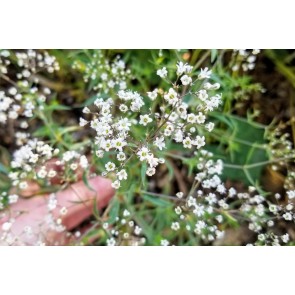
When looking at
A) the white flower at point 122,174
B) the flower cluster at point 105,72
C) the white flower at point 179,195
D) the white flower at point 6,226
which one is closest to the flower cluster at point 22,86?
the flower cluster at point 105,72

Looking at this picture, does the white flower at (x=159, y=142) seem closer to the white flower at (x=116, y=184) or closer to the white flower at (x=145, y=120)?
the white flower at (x=145, y=120)

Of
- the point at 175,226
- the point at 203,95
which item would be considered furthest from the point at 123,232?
the point at 203,95

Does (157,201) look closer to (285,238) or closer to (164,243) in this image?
(164,243)

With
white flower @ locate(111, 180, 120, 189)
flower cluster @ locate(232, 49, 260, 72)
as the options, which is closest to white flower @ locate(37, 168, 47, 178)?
white flower @ locate(111, 180, 120, 189)

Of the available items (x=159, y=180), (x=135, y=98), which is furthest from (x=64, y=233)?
(x=135, y=98)

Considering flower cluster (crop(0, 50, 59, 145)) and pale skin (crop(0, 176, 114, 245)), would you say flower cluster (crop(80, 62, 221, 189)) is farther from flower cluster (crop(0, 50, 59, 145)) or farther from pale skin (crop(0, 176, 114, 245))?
flower cluster (crop(0, 50, 59, 145))

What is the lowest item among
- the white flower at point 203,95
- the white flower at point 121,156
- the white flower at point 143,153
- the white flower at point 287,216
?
the white flower at point 287,216

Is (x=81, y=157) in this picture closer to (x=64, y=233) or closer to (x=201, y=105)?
(x=64, y=233)
